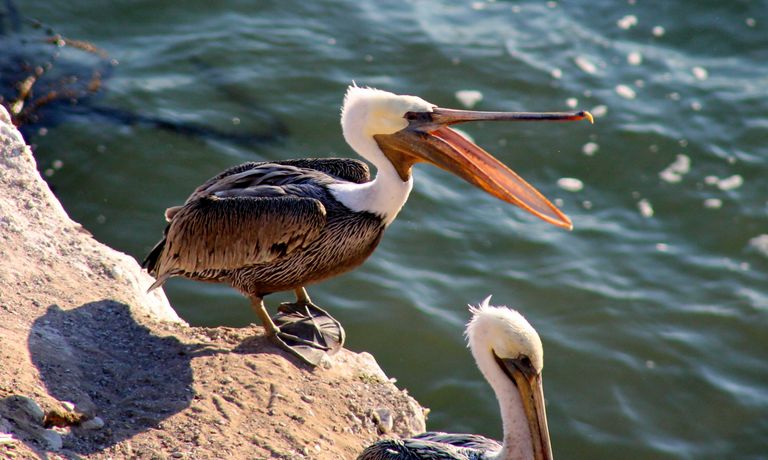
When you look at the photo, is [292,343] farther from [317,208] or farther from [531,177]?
[531,177]

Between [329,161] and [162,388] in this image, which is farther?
[329,161]

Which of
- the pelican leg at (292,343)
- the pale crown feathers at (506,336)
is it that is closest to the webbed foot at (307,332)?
the pelican leg at (292,343)

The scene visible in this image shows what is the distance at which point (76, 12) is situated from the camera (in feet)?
33.3

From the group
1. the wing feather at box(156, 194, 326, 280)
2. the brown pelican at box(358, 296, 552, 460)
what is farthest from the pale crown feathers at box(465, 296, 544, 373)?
the wing feather at box(156, 194, 326, 280)

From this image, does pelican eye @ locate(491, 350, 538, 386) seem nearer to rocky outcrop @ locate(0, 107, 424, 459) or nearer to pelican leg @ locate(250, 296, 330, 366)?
rocky outcrop @ locate(0, 107, 424, 459)

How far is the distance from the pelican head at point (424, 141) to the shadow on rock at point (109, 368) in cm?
156

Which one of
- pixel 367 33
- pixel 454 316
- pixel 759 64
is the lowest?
pixel 454 316

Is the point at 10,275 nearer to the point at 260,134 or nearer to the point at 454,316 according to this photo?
the point at 454,316

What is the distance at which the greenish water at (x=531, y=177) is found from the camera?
705 centimetres

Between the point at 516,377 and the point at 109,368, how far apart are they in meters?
2.10

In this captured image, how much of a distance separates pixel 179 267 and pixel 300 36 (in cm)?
529

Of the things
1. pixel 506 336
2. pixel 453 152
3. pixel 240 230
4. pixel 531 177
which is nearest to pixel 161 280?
pixel 240 230

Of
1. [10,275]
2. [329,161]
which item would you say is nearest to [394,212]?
[329,161]

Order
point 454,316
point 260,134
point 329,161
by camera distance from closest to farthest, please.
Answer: point 329,161 → point 454,316 → point 260,134
